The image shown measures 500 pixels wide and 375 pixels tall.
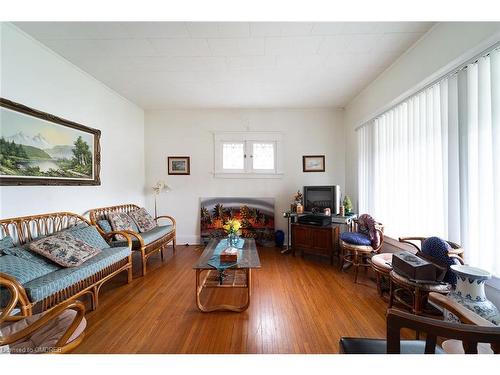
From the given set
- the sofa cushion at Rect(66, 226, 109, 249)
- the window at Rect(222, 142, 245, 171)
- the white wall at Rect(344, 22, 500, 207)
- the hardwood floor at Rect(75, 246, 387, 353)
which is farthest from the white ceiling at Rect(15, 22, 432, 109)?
the hardwood floor at Rect(75, 246, 387, 353)

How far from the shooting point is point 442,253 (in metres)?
1.64

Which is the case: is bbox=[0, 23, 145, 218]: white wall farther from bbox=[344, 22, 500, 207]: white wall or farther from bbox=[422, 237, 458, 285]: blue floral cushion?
bbox=[344, 22, 500, 207]: white wall

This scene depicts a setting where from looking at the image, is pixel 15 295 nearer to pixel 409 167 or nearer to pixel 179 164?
pixel 179 164

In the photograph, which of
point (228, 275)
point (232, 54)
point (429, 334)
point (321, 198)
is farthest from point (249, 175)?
point (429, 334)

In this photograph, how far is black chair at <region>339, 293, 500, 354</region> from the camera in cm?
78

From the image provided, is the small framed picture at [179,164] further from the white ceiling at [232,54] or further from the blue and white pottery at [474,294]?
the blue and white pottery at [474,294]

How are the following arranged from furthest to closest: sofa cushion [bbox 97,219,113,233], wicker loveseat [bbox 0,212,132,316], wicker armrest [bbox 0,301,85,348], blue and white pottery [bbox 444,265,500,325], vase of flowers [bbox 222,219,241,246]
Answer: sofa cushion [bbox 97,219,113,233] < vase of flowers [bbox 222,219,241,246] < wicker loveseat [bbox 0,212,132,316] < blue and white pottery [bbox 444,265,500,325] < wicker armrest [bbox 0,301,85,348]

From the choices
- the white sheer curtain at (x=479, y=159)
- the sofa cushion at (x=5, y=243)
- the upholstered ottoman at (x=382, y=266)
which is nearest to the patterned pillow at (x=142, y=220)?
the sofa cushion at (x=5, y=243)

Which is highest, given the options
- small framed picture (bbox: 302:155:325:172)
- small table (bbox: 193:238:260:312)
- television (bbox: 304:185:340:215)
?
small framed picture (bbox: 302:155:325:172)

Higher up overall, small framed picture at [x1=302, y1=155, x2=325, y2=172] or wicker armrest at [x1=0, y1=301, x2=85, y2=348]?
small framed picture at [x1=302, y1=155, x2=325, y2=172]

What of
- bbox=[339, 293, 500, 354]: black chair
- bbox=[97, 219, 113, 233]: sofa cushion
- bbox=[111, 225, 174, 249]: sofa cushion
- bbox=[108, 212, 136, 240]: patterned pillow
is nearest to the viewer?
bbox=[339, 293, 500, 354]: black chair

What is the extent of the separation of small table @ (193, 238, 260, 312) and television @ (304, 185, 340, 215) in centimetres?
150
